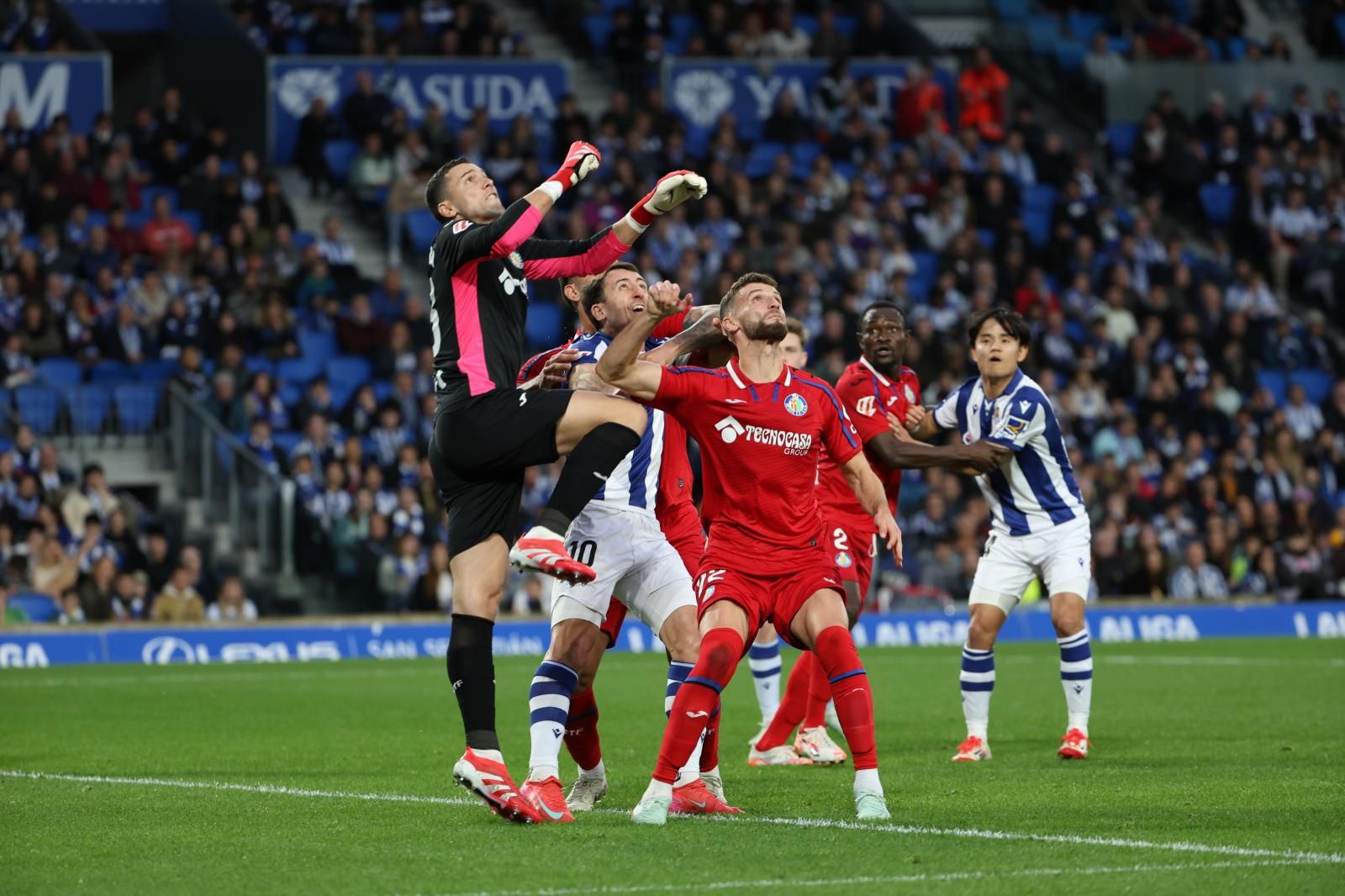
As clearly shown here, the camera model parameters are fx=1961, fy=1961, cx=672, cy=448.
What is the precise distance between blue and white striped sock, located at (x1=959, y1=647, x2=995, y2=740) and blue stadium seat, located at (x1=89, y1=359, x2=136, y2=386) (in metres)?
14.2

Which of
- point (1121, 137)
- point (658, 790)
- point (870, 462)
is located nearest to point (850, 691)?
point (658, 790)

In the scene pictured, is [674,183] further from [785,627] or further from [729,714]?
[729,714]

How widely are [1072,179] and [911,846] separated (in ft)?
80.6

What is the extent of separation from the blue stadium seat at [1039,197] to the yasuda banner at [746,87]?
2.54 meters

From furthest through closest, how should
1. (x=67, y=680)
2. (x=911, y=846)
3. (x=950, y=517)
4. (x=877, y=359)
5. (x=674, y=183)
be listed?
(x=950, y=517)
(x=67, y=680)
(x=877, y=359)
(x=674, y=183)
(x=911, y=846)

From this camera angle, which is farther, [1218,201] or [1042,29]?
[1042,29]

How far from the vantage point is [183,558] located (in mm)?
21141

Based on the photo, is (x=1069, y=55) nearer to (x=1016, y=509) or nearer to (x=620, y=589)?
(x=1016, y=509)

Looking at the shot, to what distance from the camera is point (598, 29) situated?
3123cm

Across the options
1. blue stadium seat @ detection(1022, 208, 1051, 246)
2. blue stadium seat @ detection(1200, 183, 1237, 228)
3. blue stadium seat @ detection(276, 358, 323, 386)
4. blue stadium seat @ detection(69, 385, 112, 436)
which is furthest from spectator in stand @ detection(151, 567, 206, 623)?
blue stadium seat @ detection(1200, 183, 1237, 228)

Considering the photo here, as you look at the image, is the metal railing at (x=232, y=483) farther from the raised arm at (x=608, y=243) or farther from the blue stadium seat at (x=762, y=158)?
the raised arm at (x=608, y=243)

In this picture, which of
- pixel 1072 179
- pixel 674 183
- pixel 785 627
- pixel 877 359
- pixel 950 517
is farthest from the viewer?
pixel 1072 179

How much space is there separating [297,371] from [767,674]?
12850 mm

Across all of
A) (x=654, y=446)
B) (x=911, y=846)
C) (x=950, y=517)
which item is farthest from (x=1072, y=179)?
(x=911, y=846)
